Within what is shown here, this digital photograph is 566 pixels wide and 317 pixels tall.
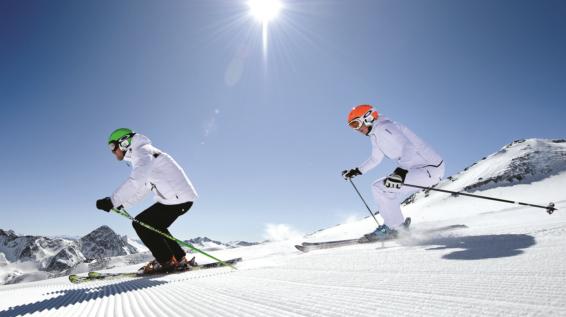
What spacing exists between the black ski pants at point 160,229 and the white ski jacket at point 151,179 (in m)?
0.19

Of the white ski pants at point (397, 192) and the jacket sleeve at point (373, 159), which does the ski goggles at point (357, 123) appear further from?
the white ski pants at point (397, 192)

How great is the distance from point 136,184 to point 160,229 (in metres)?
1.16

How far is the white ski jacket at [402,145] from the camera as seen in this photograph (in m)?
6.74

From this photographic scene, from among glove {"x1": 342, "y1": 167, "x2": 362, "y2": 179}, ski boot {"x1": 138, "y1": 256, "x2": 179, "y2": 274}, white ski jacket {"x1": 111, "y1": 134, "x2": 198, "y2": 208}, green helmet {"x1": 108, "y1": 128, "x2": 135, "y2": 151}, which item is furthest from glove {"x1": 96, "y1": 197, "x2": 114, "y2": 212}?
glove {"x1": 342, "y1": 167, "x2": 362, "y2": 179}

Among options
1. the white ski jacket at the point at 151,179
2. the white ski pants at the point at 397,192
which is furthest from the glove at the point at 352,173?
the white ski jacket at the point at 151,179

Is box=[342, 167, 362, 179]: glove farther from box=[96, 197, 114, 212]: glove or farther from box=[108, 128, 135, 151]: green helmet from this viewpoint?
box=[96, 197, 114, 212]: glove

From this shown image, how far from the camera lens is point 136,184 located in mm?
5879

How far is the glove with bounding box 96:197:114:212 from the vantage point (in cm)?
573

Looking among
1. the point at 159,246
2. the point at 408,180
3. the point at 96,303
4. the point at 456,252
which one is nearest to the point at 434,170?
the point at 408,180

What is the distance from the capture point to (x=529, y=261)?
2.42 metres

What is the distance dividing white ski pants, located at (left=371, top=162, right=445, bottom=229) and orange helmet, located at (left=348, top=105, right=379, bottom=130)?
126 cm

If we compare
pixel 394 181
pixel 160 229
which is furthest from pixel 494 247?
pixel 160 229

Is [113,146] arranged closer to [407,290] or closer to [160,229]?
[160,229]

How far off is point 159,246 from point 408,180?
5015 millimetres
